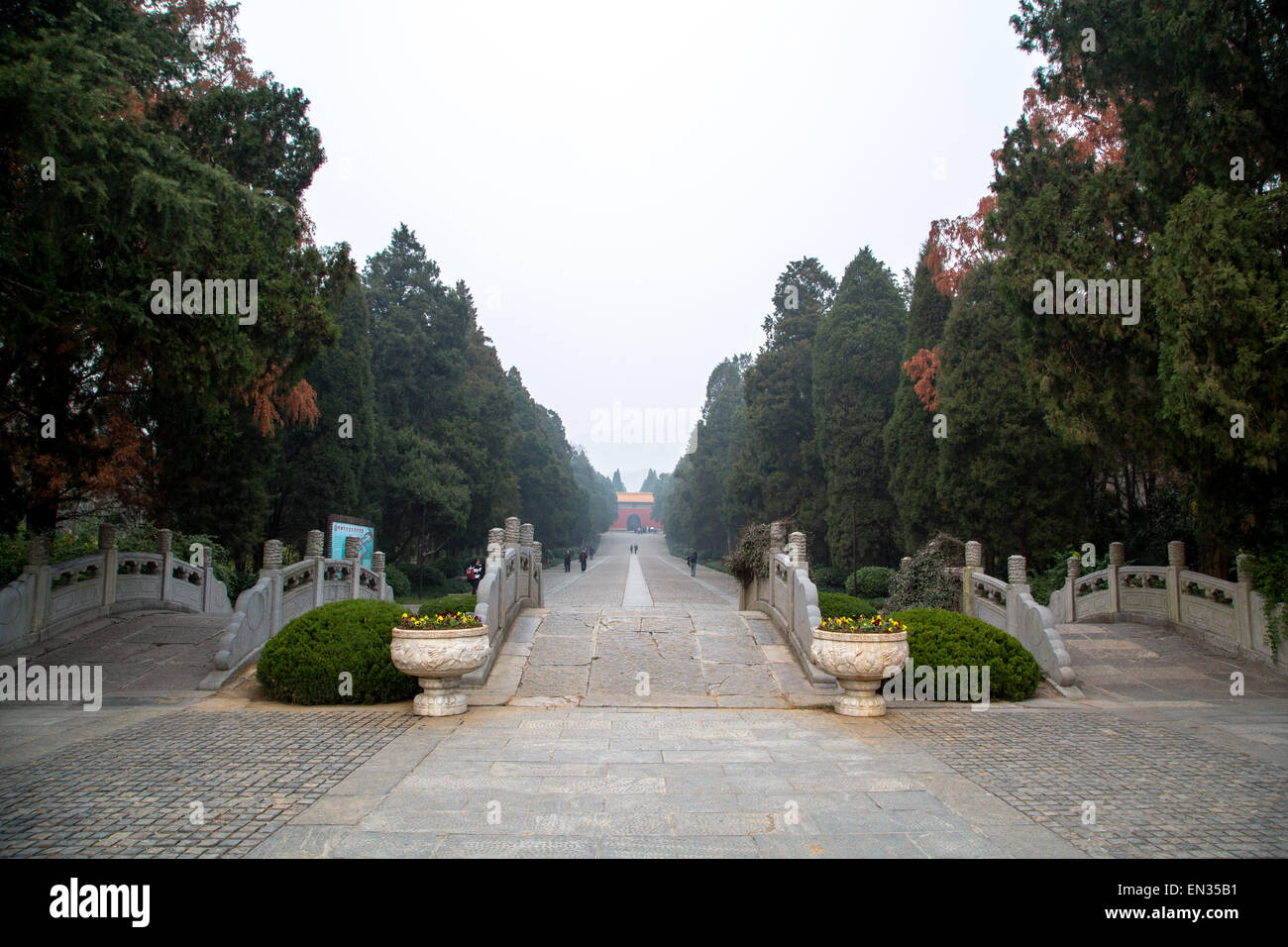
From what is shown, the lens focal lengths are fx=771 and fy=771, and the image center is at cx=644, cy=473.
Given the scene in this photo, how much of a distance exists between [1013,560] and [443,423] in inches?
1013

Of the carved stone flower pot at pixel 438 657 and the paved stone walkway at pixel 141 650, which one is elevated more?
the carved stone flower pot at pixel 438 657

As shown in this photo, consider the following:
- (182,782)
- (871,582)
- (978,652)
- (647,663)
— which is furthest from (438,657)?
(871,582)

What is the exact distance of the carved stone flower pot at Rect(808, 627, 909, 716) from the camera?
25.8ft

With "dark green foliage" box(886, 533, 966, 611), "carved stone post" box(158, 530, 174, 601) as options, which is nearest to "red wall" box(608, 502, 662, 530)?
"dark green foliage" box(886, 533, 966, 611)

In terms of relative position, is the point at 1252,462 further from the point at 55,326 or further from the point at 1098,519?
the point at 55,326

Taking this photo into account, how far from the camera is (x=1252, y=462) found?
30.3 ft

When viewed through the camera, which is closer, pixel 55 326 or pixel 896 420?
pixel 55 326

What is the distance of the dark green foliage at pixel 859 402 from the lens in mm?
28672

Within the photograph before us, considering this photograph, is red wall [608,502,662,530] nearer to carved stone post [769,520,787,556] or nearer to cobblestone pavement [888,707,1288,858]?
carved stone post [769,520,787,556]

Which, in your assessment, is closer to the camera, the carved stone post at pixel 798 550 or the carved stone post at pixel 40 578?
the carved stone post at pixel 40 578

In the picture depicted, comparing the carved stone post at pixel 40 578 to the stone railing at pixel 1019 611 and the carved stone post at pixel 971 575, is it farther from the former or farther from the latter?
the carved stone post at pixel 971 575

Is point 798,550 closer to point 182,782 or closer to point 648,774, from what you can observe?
point 648,774

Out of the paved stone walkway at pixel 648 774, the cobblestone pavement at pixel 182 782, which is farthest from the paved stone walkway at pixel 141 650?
the cobblestone pavement at pixel 182 782
